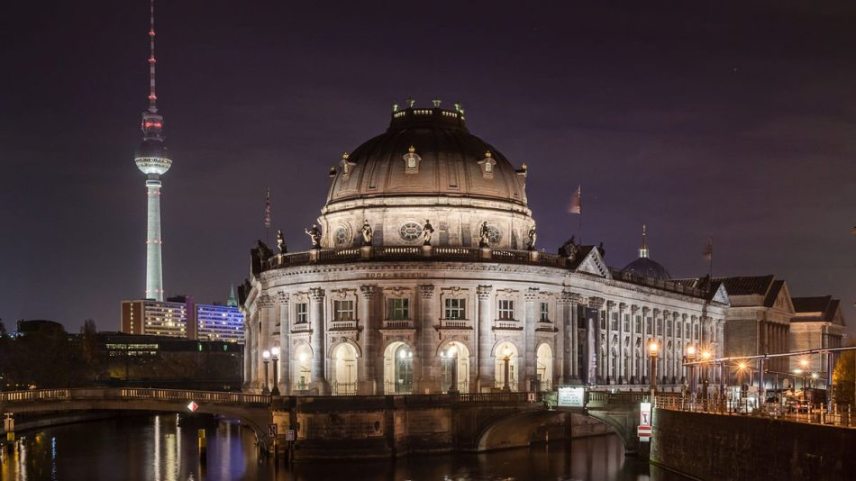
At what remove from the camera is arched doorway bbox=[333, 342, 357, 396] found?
374 feet

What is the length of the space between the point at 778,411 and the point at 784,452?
715cm

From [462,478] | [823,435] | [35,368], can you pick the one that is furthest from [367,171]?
[35,368]

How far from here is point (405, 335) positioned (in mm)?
111938

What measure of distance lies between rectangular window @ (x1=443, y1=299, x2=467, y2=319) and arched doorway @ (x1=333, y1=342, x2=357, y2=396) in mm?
8521

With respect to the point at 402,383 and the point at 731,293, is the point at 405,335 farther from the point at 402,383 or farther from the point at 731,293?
the point at 731,293

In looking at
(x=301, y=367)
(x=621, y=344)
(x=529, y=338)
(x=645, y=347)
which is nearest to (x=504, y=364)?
(x=529, y=338)

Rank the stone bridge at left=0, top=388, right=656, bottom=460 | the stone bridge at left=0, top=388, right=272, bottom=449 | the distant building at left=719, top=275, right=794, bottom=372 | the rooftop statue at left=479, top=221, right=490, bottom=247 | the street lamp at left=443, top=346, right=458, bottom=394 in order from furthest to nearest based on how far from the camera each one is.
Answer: the distant building at left=719, top=275, right=794, bottom=372 → the rooftop statue at left=479, top=221, right=490, bottom=247 → the street lamp at left=443, top=346, right=458, bottom=394 → the stone bridge at left=0, top=388, right=272, bottom=449 → the stone bridge at left=0, top=388, right=656, bottom=460

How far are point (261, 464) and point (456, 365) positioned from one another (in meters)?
21.7

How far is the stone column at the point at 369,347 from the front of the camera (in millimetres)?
111688

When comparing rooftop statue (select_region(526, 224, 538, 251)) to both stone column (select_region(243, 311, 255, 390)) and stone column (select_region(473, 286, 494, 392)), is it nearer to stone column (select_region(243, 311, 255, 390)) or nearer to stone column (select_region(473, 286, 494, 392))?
stone column (select_region(473, 286, 494, 392))

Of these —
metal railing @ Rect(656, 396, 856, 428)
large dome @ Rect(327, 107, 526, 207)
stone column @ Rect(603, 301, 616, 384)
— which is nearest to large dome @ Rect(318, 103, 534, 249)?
large dome @ Rect(327, 107, 526, 207)

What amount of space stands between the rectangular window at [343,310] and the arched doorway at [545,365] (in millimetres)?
17464

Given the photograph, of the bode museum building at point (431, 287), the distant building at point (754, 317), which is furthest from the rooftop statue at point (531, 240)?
the distant building at point (754, 317)

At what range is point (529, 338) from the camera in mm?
115688
